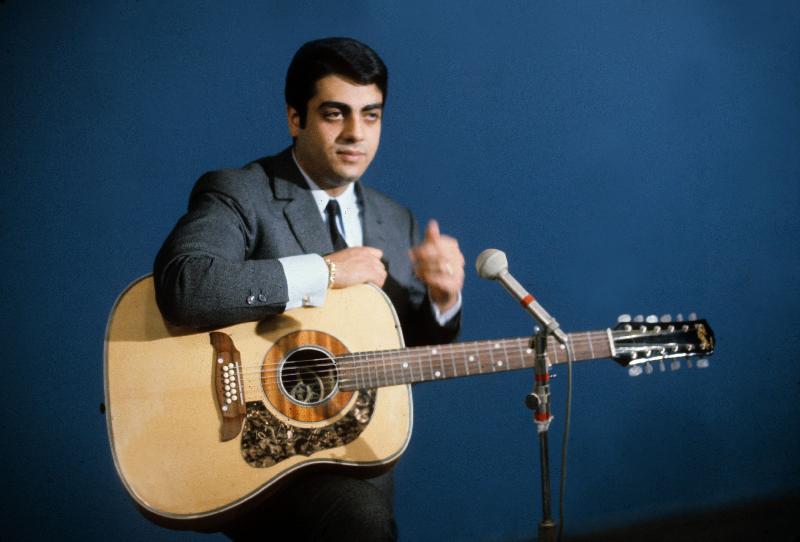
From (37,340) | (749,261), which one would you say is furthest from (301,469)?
(749,261)

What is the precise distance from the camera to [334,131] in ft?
7.29

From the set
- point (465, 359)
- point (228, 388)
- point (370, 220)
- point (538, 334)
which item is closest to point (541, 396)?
point (538, 334)

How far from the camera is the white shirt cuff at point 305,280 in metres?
1.92

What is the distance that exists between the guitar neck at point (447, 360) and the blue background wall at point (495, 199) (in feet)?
1.71

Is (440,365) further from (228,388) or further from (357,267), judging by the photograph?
(228,388)

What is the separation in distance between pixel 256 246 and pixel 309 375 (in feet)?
1.39

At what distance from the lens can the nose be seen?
2.23 meters

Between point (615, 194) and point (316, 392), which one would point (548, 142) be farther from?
point (316, 392)

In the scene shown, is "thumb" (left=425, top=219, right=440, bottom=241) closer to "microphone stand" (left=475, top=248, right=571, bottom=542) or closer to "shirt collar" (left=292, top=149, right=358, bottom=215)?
"shirt collar" (left=292, top=149, right=358, bottom=215)

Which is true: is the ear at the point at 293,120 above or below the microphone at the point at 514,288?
above

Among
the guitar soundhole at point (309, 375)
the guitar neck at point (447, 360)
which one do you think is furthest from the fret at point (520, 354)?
the guitar soundhole at point (309, 375)

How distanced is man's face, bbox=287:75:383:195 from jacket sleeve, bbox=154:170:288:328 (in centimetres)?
31

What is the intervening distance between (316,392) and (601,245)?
1.35m

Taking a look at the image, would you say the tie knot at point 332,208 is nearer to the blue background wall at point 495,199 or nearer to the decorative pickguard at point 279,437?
the blue background wall at point 495,199
